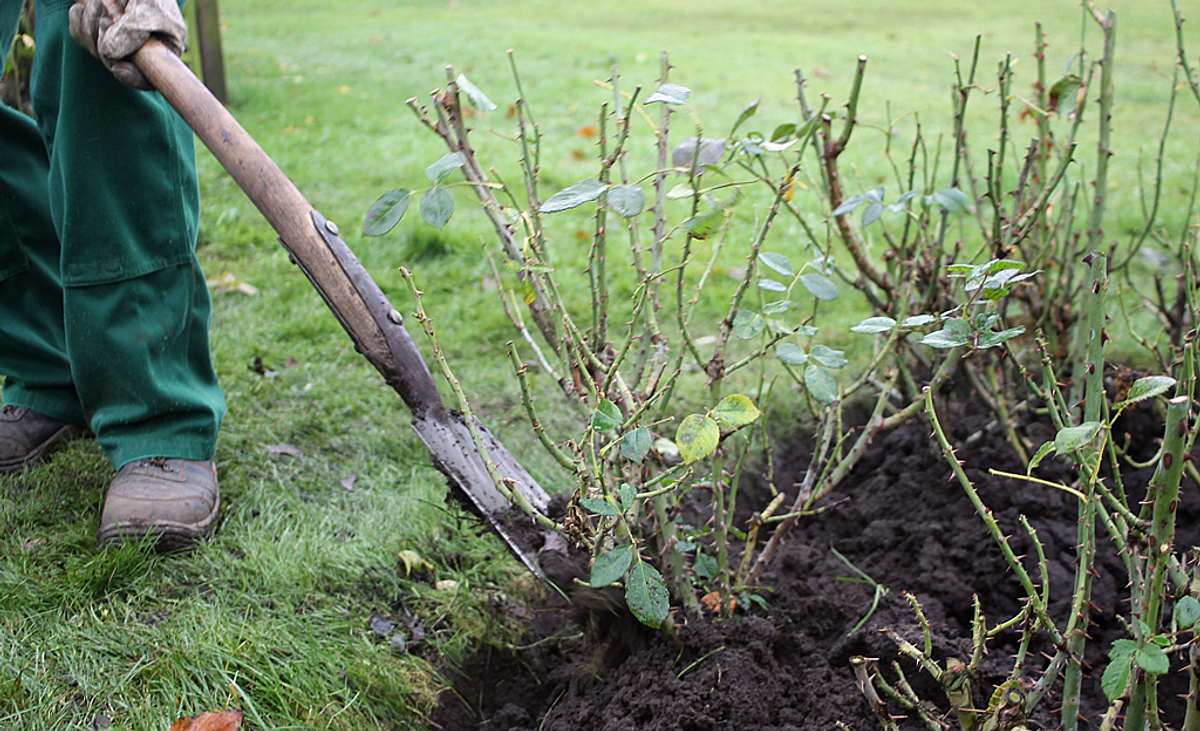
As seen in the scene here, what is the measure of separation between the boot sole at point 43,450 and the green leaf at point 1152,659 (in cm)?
238

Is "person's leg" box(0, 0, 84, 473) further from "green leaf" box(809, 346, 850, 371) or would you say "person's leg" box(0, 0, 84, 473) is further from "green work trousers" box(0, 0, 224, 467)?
"green leaf" box(809, 346, 850, 371)

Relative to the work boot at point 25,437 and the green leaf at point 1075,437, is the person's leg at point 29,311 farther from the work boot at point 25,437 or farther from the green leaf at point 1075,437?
the green leaf at point 1075,437

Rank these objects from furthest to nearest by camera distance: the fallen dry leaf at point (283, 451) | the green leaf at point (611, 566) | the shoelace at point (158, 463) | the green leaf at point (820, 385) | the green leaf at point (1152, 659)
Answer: the fallen dry leaf at point (283, 451), the shoelace at point (158, 463), the green leaf at point (820, 385), the green leaf at point (611, 566), the green leaf at point (1152, 659)

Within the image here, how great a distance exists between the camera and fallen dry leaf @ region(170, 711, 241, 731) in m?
1.72

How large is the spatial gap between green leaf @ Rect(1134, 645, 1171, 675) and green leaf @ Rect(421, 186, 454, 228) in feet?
3.32

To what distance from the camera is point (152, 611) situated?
6.73 ft

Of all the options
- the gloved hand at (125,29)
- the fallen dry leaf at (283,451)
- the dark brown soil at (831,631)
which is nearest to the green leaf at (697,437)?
the dark brown soil at (831,631)

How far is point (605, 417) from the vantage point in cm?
141

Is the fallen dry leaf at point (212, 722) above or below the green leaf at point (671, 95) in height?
below

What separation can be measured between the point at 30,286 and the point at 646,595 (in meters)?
1.97

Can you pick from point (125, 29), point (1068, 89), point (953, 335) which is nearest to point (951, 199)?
point (1068, 89)

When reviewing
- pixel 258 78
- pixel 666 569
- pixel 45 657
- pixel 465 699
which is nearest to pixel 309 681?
pixel 465 699

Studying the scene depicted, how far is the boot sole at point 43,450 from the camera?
2.52 m

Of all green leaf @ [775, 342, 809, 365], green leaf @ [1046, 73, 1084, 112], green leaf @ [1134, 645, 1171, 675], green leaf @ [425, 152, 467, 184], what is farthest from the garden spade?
green leaf @ [1046, 73, 1084, 112]
